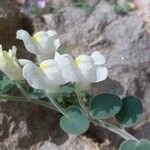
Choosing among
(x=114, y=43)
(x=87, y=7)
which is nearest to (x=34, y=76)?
(x=114, y=43)

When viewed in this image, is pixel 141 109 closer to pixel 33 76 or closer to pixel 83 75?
pixel 83 75

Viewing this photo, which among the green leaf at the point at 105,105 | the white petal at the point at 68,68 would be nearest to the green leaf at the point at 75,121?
the green leaf at the point at 105,105

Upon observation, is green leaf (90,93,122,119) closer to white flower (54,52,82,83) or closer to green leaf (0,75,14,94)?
white flower (54,52,82,83)

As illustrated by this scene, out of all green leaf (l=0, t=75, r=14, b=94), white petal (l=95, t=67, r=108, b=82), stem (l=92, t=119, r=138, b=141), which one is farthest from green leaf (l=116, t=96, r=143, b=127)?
green leaf (l=0, t=75, r=14, b=94)

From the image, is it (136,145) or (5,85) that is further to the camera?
(5,85)

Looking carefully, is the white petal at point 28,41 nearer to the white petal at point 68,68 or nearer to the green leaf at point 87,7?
the white petal at point 68,68

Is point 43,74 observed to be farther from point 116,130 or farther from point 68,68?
point 116,130
